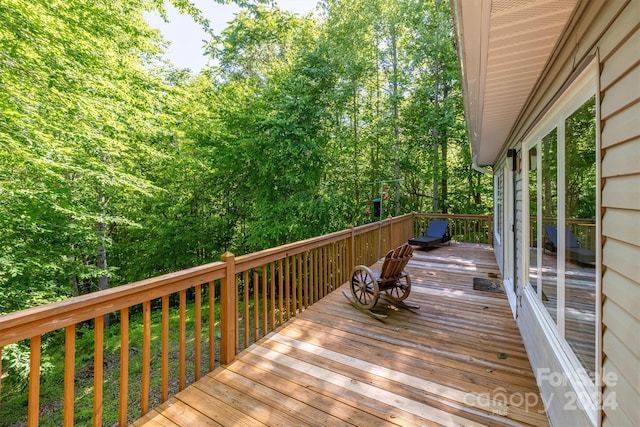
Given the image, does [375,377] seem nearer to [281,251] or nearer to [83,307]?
[281,251]

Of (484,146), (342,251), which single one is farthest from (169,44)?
(484,146)

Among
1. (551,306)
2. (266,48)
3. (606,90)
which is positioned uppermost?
(266,48)

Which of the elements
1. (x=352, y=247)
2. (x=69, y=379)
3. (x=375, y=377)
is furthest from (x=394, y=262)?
(x=69, y=379)

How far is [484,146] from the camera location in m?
5.23

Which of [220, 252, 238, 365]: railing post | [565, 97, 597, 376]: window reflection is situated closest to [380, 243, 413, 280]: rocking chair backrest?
[220, 252, 238, 365]: railing post

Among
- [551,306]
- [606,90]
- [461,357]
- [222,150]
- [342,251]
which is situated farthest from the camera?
[222,150]

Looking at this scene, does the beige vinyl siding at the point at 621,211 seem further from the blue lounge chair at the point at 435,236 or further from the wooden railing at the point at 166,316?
the blue lounge chair at the point at 435,236

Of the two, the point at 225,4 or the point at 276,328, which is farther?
the point at 225,4

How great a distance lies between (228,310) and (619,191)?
110 inches

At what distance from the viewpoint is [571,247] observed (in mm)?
1701

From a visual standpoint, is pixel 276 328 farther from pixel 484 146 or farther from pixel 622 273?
pixel 484 146

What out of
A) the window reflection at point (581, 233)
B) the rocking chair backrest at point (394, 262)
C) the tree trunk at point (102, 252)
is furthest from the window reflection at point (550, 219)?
the tree trunk at point (102, 252)

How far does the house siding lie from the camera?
97cm

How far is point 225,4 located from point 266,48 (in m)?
7.09
